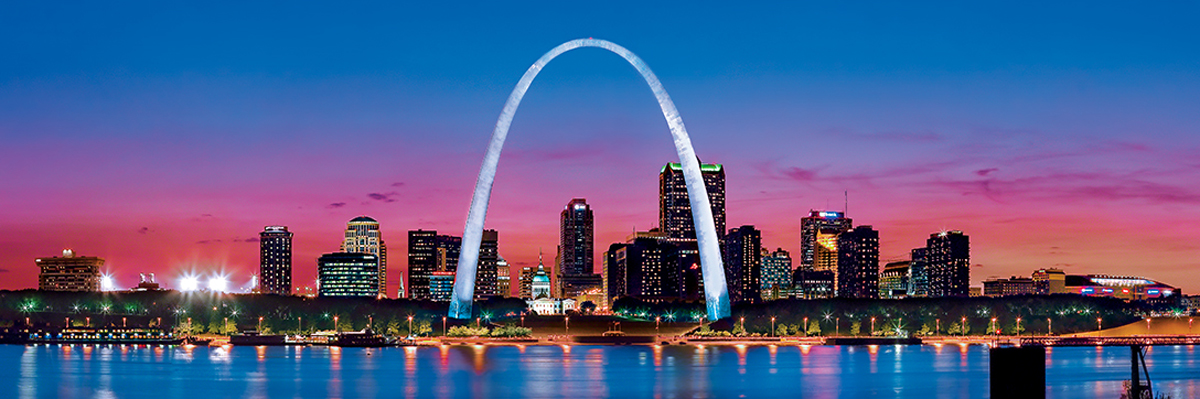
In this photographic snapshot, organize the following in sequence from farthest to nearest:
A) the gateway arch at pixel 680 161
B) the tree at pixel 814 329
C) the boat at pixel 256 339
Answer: the tree at pixel 814 329 < the boat at pixel 256 339 < the gateway arch at pixel 680 161

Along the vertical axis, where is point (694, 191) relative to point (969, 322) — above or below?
above

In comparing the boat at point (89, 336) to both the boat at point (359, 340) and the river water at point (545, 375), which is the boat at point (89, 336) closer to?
the boat at point (359, 340)

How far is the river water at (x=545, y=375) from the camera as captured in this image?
234ft

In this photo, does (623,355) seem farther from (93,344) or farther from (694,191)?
(93,344)

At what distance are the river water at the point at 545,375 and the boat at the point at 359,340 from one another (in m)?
17.5

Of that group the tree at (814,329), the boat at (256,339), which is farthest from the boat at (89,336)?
the tree at (814,329)

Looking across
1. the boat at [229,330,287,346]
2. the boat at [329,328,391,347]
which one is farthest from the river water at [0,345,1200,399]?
the boat at [229,330,287,346]

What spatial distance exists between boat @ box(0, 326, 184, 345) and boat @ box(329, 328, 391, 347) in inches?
781

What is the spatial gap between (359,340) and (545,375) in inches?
2363

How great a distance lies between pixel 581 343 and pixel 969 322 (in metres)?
50.2

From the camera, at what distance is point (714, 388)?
241ft

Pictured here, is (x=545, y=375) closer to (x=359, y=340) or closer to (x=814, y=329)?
(x=359, y=340)

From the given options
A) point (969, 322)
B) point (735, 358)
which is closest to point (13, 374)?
point (735, 358)

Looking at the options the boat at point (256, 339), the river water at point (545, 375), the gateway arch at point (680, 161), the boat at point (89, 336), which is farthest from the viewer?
the boat at point (89, 336)
